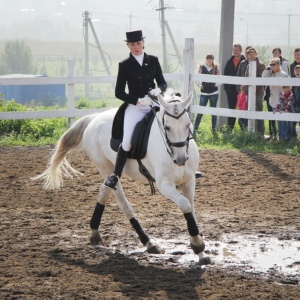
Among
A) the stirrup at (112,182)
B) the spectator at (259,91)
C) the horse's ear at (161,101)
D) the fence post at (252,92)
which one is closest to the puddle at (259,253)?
the stirrup at (112,182)

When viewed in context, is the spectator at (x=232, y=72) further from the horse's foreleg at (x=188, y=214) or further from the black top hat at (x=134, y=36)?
the horse's foreleg at (x=188, y=214)

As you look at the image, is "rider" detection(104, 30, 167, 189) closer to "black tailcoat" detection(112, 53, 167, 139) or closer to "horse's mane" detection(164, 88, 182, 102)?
"black tailcoat" detection(112, 53, 167, 139)

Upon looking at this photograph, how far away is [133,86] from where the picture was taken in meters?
8.42

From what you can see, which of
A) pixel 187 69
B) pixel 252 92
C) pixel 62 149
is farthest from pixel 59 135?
pixel 62 149

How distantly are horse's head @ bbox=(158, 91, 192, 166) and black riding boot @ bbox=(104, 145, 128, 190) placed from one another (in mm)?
972

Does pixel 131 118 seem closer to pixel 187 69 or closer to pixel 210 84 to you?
pixel 187 69

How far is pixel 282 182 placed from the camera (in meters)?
11.6

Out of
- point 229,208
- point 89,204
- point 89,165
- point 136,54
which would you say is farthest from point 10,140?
point 136,54

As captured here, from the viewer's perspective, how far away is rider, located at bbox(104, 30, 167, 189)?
8242 mm

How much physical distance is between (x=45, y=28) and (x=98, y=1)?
25781 mm

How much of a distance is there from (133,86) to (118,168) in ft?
2.92

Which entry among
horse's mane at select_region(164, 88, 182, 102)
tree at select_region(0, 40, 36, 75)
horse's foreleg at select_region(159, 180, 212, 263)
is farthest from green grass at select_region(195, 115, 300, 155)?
tree at select_region(0, 40, 36, 75)

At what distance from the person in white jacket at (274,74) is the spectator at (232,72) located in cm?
124

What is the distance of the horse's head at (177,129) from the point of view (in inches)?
289
